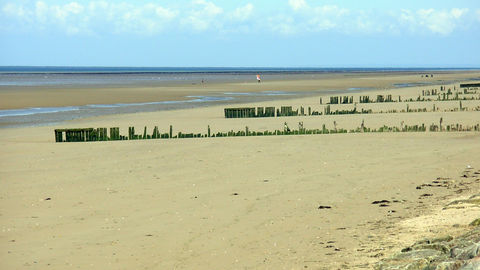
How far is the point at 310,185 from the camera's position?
611 inches

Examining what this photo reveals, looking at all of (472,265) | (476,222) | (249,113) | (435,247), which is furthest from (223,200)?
(249,113)

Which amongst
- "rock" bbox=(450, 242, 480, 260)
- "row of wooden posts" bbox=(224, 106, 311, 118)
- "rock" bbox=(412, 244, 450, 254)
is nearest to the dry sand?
"rock" bbox=(412, 244, 450, 254)

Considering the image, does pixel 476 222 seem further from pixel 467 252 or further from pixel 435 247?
pixel 467 252

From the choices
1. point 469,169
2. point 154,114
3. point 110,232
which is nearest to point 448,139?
point 469,169

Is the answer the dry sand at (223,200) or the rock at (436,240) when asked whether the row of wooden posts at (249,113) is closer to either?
the dry sand at (223,200)

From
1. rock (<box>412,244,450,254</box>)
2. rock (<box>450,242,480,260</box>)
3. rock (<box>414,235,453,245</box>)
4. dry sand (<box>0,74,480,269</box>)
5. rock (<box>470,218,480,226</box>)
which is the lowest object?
dry sand (<box>0,74,480,269</box>)

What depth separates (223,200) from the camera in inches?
554

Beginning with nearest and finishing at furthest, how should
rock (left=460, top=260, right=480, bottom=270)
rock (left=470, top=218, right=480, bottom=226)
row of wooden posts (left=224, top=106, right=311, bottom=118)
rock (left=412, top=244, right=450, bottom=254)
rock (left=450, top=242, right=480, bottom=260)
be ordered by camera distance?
rock (left=460, top=260, right=480, bottom=270), rock (left=450, top=242, right=480, bottom=260), rock (left=412, top=244, right=450, bottom=254), rock (left=470, top=218, right=480, bottom=226), row of wooden posts (left=224, top=106, right=311, bottom=118)

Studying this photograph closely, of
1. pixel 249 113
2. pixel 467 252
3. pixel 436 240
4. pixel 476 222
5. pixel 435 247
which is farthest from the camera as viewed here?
pixel 249 113

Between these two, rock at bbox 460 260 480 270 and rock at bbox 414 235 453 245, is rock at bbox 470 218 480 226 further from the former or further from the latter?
rock at bbox 460 260 480 270

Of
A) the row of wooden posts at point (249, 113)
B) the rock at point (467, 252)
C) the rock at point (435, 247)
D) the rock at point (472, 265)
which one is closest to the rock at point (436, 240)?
the rock at point (435, 247)

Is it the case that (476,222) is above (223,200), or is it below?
above

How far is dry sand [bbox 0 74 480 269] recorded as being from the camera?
1026cm

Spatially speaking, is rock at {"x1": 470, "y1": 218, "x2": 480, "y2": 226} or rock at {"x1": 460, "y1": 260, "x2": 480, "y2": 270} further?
rock at {"x1": 470, "y1": 218, "x2": 480, "y2": 226}
